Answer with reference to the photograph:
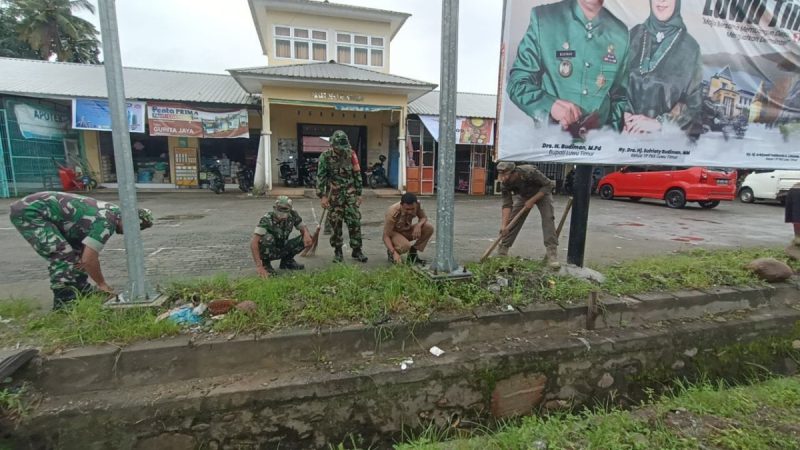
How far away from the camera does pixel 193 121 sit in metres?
12.6

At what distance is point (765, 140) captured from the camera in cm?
422

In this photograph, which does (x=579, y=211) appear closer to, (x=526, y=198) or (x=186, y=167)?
(x=526, y=198)

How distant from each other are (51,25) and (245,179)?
64.8 ft

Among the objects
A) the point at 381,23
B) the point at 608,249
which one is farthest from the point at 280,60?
the point at 608,249

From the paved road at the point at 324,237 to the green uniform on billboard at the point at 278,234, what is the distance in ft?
1.45

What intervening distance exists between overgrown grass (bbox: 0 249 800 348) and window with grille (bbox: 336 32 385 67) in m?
14.0

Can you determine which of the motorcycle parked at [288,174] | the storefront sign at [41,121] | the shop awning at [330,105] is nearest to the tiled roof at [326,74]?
the shop awning at [330,105]

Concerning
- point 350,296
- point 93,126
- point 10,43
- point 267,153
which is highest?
point 10,43

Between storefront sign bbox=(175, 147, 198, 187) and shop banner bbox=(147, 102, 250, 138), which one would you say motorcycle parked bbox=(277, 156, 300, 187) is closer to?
shop banner bbox=(147, 102, 250, 138)

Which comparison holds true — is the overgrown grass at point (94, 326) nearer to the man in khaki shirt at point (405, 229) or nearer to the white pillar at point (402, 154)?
the man in khaki shirt at point (405, 229)

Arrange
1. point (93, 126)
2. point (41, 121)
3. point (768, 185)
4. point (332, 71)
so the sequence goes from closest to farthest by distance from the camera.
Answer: point (93, 126) → point (41, 121) → point (332, 71) → point (768, 185)

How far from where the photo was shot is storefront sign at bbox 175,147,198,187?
1442cm

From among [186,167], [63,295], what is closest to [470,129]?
[186,167]

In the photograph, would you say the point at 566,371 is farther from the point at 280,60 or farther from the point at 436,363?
the point at 280,60
